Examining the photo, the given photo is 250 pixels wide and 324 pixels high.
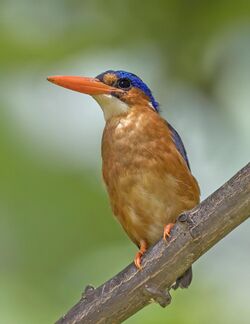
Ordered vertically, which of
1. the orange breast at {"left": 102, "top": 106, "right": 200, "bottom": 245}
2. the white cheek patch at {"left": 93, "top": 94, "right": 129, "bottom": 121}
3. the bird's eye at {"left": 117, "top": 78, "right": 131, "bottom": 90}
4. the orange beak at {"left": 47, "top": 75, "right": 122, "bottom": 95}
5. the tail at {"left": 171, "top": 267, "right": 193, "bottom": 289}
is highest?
the orange beak at {"left": 47, "top": 75, "right": 122, "bottom": 95}

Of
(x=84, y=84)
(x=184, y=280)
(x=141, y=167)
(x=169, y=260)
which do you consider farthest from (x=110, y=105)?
(x=169, y=260)

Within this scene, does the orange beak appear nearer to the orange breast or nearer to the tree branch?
the orange breast

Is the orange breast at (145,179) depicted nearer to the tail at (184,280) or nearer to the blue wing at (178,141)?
the blue wing at (178,141)

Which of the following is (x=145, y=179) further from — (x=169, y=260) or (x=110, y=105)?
(x=169, y=260)

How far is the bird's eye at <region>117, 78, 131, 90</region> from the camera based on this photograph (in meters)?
5.18

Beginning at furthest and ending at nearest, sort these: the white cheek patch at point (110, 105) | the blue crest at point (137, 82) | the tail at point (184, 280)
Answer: the blue crest at point (137, 82)
the white cheek patch at point (110, 105)
the tail at point (184, 280)

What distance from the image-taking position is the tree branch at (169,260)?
3490 millimetres

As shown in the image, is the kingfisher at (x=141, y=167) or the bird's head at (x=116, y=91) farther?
the bird's head at (x=116, y=91)

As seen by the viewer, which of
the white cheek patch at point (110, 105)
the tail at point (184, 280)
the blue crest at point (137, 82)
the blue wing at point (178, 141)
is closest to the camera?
the tail at point (184, 280)

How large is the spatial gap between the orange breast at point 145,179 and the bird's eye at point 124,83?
0.30 meters

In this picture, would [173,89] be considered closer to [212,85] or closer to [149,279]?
[212,85]

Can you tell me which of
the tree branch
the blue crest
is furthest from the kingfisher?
the tree branch

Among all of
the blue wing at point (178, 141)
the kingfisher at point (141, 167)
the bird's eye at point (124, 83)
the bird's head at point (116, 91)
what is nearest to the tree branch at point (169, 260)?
the kingfisher at point (141, 167)

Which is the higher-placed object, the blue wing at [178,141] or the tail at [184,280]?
the blue wing at [178,141]
